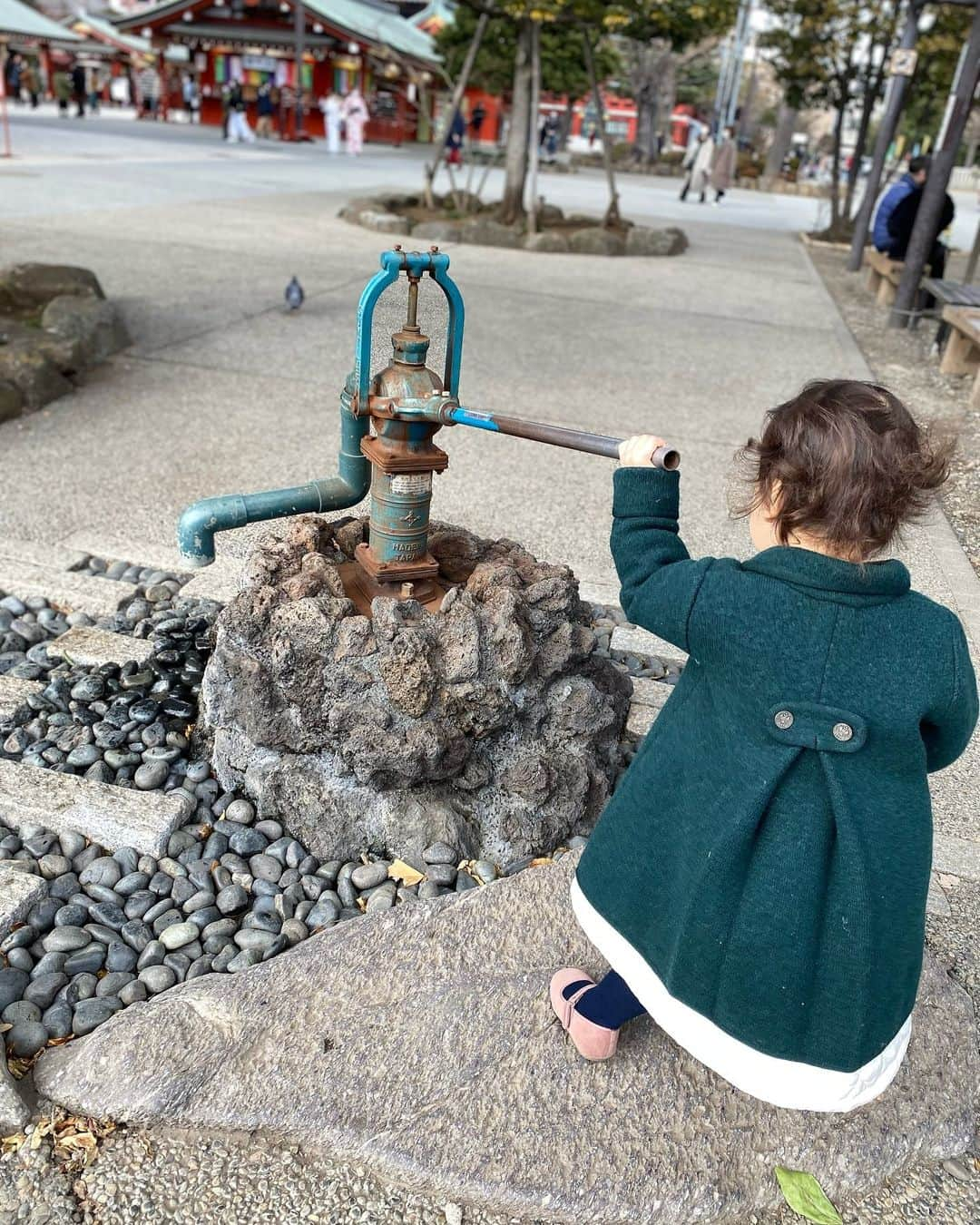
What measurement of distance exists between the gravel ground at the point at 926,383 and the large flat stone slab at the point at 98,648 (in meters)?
2.15

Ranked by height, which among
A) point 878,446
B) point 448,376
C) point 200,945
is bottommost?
point 200,945

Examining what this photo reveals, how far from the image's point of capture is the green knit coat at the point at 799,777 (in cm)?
133

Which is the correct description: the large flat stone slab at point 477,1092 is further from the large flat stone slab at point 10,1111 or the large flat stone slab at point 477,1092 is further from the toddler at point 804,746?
the toddler at point 804,746

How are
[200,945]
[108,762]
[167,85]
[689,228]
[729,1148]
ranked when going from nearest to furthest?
[729,1148], [200,945], [108,762], [689,228], [167,85]

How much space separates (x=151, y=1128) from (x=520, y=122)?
38.5 ft

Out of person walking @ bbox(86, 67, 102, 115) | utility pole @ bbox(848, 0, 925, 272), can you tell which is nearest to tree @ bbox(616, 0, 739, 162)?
utility pole @ bbox(848, 0, 925, 272)

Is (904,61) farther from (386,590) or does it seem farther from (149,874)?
(149,874)

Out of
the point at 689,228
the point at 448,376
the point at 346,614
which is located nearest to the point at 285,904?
the point at 346,614

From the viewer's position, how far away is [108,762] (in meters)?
2.38

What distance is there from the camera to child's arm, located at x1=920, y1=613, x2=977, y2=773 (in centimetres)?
134

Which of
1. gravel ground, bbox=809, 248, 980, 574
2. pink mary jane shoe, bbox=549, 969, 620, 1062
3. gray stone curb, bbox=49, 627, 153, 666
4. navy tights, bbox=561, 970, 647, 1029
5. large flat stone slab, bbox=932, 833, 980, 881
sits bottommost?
large flat stone slab, bbox=932, 833, 980, 881

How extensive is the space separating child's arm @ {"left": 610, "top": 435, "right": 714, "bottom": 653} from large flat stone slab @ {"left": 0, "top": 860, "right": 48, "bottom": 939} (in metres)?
1.31

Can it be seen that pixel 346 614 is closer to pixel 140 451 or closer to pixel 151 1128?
pixel 151 1128

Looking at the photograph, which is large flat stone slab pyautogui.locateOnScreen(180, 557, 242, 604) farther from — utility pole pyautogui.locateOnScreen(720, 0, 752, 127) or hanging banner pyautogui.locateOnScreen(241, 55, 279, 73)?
hanging banner pyautogui.locateOnScreen(241, 55, 279, 73)
